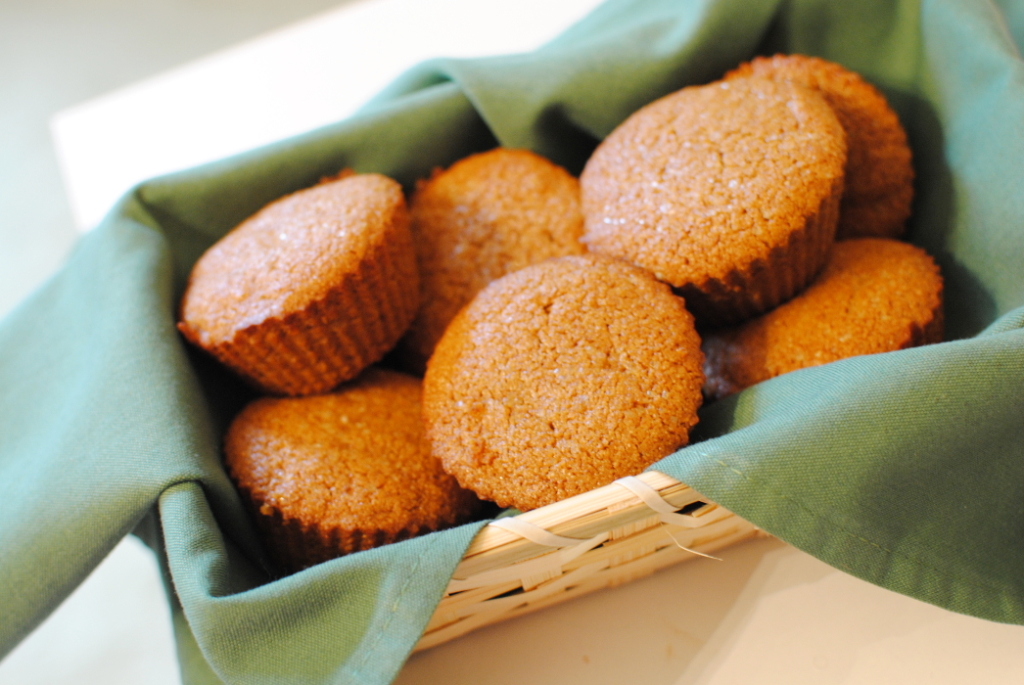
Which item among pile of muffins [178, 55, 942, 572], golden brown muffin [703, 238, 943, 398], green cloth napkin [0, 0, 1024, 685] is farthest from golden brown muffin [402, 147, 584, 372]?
golden brown muffin [703, 238, 943, 398]

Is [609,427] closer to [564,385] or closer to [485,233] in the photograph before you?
[564,385]

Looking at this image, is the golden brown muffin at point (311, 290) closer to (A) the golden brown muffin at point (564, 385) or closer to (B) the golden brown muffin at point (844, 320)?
(A) the golden brown muffin at point (564, 385)

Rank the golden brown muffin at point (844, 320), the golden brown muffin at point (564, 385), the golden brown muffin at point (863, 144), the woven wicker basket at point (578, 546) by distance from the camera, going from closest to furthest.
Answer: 1. the woven wicker basket at point (578, 546)
2. the golden brown muffin at point (564, 385)
3. the golden brown muffin at point (844, 320)
4. the golden brown muffin at point (863, 144)

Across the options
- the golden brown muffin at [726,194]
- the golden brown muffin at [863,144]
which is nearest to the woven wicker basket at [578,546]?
the golden brown muffin at [726,194]

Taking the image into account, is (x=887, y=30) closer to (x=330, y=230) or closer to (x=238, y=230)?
(x=330, y=230)

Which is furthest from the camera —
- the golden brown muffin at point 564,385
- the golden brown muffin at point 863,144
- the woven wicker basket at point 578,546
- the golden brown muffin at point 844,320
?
the golden brown muffin at point 863,144

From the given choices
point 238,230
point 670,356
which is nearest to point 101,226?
point 238,230
